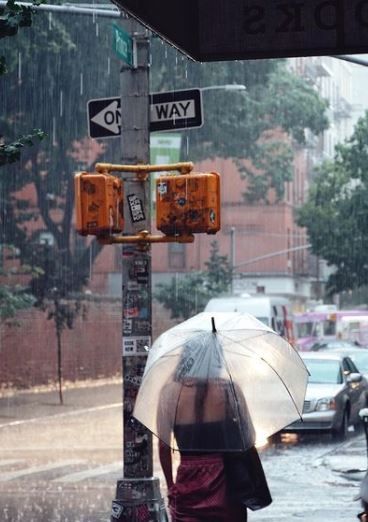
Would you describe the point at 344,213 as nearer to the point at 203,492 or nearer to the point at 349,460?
the point at 349,460

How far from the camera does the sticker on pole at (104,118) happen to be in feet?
40.2

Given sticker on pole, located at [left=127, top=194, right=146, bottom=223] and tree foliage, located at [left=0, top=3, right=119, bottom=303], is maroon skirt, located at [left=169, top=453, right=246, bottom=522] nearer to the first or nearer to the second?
sticker on pole, located at [left=127, top=194, right=146, bottom=223]

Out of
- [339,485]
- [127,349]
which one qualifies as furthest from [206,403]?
[339,485]

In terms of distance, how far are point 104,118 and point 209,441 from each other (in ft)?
19.3

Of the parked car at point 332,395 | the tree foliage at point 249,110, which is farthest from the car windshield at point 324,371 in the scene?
the tree foliage at point 249,110

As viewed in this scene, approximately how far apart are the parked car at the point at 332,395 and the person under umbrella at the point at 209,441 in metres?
14.6

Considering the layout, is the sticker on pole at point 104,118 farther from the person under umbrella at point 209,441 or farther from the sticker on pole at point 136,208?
the person under umbrella at point 209,441

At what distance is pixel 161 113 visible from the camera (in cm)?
1203

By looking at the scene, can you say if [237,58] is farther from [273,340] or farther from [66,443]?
[66,443]

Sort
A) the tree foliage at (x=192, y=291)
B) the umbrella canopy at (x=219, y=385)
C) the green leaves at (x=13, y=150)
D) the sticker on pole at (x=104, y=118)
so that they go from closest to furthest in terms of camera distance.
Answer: the umbrella canopy at (x=219, y=385)
the green leaves at (x=13, y=150)
the sticker on pole at (x=104, y=118)
the tree foliage at (x=192, y=291)

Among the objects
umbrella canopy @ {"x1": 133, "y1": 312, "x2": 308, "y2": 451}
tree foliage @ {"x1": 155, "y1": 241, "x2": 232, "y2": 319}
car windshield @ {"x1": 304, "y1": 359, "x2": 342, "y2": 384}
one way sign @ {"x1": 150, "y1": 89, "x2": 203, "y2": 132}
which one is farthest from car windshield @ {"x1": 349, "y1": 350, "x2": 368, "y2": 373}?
tree foliage @ {"x1": 155, "y1": 241, "x2": 232, "y2": 319}

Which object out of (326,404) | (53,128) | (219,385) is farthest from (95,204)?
(53,128)

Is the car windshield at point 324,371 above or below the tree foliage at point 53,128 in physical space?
below

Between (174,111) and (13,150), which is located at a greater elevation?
(174,111)
